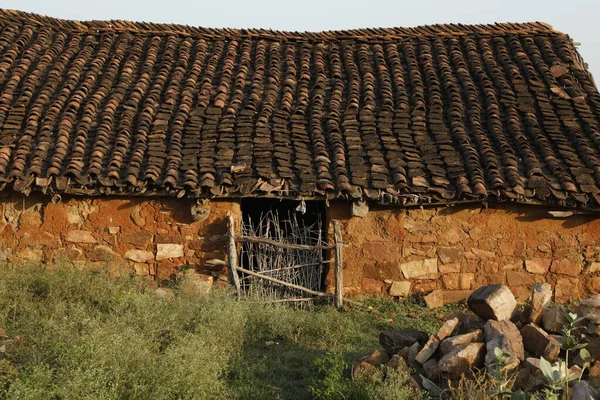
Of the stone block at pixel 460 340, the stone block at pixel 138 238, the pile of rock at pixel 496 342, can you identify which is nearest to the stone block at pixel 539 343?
the pile of rock at pixel 496 342

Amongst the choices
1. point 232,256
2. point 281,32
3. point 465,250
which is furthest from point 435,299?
point 281,32

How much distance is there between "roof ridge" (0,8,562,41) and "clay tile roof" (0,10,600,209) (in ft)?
0.12

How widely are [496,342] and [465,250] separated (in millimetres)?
4304

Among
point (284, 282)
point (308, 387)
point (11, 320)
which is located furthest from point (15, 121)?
point (308, 387)

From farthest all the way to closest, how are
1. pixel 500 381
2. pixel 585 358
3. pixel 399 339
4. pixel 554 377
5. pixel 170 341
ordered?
pixel 170 341, pixel 399 339, pixel 585 358, pixel 500 381, pixel 554 377

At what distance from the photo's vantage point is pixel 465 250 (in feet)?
34.4

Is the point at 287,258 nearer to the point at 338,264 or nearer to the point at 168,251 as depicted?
the point at 338,264

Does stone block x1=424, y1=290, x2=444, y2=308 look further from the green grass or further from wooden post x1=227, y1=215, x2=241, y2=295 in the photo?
wooden post x1=227, y1=215, x2=241, y2=295

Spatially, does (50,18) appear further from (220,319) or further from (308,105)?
(220,319)

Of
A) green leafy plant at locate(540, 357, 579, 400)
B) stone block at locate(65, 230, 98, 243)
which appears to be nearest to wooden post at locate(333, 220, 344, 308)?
stone block at locate(65, 230, 98, 243)

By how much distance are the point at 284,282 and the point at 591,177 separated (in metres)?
4.58

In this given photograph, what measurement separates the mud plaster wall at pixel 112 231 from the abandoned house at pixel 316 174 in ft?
0.07

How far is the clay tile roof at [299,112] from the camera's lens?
10070 millimetres

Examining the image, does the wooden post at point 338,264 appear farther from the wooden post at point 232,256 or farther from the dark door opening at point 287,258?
the wooden post at point 232,256
